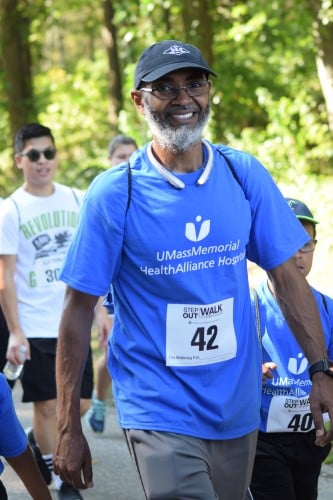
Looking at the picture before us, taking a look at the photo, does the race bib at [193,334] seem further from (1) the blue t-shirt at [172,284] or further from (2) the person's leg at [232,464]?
(2) the person's leg at [232,464]

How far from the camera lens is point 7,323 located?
675cm

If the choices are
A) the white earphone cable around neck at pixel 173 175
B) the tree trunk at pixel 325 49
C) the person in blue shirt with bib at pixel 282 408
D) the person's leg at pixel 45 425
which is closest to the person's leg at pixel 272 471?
the person in blue shirt with bib at pixel 282 408

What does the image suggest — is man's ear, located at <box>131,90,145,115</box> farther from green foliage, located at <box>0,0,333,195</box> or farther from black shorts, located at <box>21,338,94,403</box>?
green foliage, located at <box>0,0,333,195</box>

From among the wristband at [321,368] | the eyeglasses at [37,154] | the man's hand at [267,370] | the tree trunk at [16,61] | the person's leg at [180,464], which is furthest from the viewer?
the tree trunk at [16,61]

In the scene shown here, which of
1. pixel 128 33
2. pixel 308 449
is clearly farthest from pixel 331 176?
pixel 308 449

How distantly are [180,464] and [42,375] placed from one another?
330cm

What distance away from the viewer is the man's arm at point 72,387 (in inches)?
149

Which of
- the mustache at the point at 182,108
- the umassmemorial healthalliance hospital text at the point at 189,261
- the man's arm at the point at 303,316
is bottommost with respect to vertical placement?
the man's arm at the point at 303,316

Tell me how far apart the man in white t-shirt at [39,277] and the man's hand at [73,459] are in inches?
113

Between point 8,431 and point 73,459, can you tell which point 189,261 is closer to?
point 73,459

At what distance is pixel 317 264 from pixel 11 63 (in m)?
8.95

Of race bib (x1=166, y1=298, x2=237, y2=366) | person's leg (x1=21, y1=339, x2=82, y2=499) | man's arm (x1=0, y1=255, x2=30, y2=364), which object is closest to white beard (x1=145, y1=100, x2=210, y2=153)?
race bib (x1=166, y1=298, x2=237, y2=366)

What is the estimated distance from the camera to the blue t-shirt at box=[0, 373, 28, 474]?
4145 millimetres

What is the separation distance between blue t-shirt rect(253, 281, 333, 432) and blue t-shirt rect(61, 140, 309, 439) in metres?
0.81
